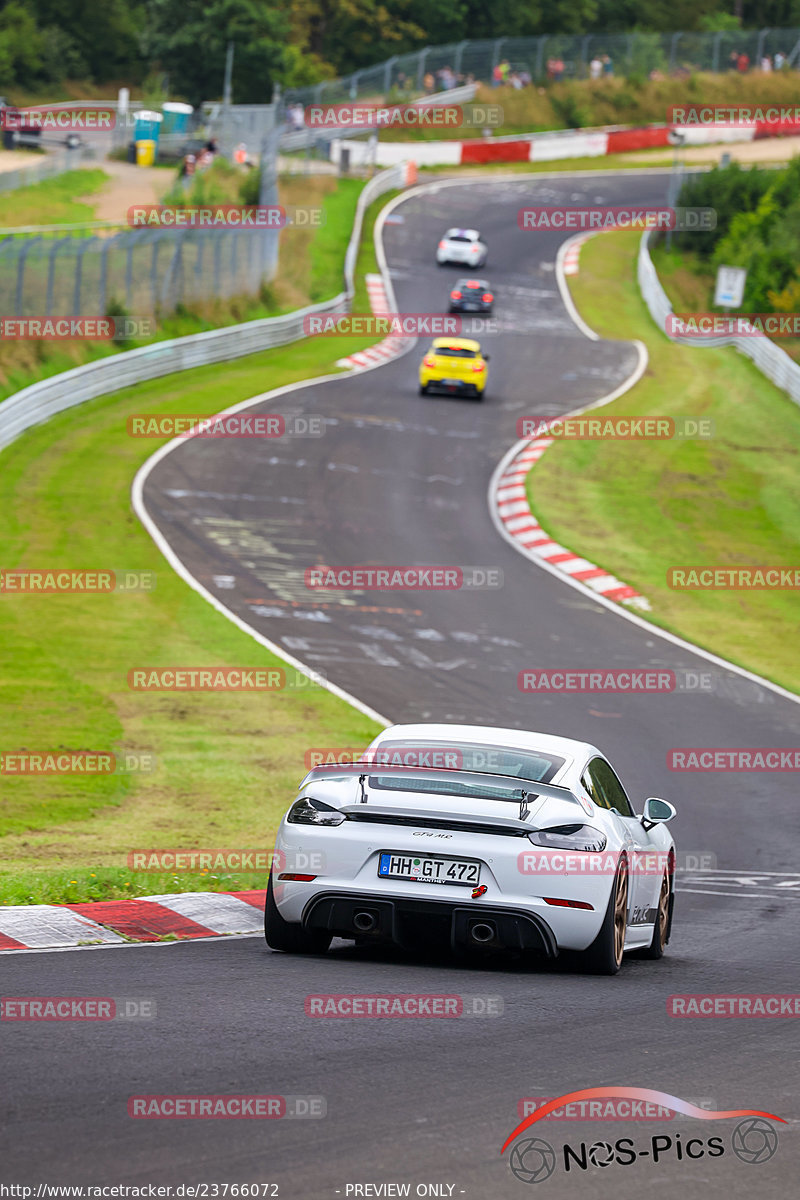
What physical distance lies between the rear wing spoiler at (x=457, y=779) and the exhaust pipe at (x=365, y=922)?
0.55m

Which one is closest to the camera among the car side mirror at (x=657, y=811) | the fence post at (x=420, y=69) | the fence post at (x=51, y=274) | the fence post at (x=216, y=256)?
the car side mirror at (x=657, y=811)

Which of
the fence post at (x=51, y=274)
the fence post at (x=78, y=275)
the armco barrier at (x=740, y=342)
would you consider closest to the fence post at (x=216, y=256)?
the fence post at (x=78, y=275)

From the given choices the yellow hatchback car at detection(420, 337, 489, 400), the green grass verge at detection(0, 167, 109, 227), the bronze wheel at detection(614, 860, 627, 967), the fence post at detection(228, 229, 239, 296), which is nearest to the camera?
the bronze wheel at detection(614, 860, 627, 967)

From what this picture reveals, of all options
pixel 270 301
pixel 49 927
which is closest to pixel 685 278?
pixel 270 301

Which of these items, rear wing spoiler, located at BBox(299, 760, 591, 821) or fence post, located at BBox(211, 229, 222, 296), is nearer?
rear wing spoiler, located at BBox(299, 760, 591, 821)

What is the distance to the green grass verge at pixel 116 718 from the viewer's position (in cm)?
1185

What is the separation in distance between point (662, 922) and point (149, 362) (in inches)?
1225

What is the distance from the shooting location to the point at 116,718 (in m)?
16.3

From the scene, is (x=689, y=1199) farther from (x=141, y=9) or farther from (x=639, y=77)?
(x=141, y=9)

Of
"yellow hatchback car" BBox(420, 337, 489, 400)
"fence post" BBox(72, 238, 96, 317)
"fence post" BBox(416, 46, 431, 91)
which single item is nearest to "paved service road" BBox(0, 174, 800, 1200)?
"fence post" BBox(72, 238, 96, 317)

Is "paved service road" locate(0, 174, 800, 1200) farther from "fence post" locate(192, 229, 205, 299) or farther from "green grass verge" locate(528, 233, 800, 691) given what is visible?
"fence post" locate(192, 229, 205, 299)

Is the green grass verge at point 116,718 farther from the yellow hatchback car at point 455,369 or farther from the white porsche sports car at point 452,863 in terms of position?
the yellow hatchback car at point 455,369

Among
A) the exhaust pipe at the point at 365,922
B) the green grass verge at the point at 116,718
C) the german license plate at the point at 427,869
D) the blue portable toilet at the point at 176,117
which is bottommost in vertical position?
the green grass verge at the point at 116,718

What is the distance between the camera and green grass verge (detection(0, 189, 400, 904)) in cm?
1185
